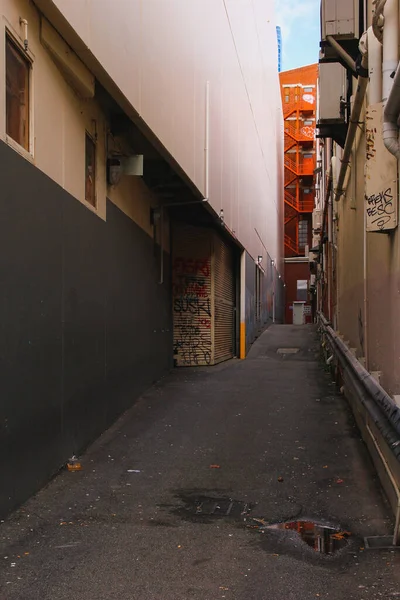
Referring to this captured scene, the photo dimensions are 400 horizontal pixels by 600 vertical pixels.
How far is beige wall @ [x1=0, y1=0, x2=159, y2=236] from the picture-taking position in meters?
5.66

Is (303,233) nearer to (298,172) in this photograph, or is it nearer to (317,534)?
(298,172)

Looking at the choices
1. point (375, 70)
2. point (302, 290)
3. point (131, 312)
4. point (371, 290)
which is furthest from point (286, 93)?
point (375, 70)

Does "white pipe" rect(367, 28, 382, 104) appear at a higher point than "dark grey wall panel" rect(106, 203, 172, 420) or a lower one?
higher

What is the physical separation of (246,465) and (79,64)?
4.81m

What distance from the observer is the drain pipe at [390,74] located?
5383 mm

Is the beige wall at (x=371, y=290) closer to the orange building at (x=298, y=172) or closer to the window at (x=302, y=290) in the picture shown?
the window at (x=302, y=290)

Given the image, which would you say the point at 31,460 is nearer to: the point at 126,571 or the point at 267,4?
the point at 126,571

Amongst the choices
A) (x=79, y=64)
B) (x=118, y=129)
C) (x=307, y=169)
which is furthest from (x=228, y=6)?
(x=307, y=169)

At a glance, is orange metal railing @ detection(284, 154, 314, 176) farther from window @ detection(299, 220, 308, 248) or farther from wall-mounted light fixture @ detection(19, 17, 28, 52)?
wall-mounted light fixture @ detection(19, 17, 28, 52)

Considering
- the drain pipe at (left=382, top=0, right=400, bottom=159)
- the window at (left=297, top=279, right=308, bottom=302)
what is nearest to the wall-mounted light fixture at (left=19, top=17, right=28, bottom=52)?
the drain pipe at (left=382, top=0, right=400, bottom=159)

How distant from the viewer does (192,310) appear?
15.6 m

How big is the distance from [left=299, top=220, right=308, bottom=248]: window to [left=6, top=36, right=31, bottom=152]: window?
42.7 m

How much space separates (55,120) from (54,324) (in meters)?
2.12

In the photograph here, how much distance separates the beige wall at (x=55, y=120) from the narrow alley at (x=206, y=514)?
317 centimetres
